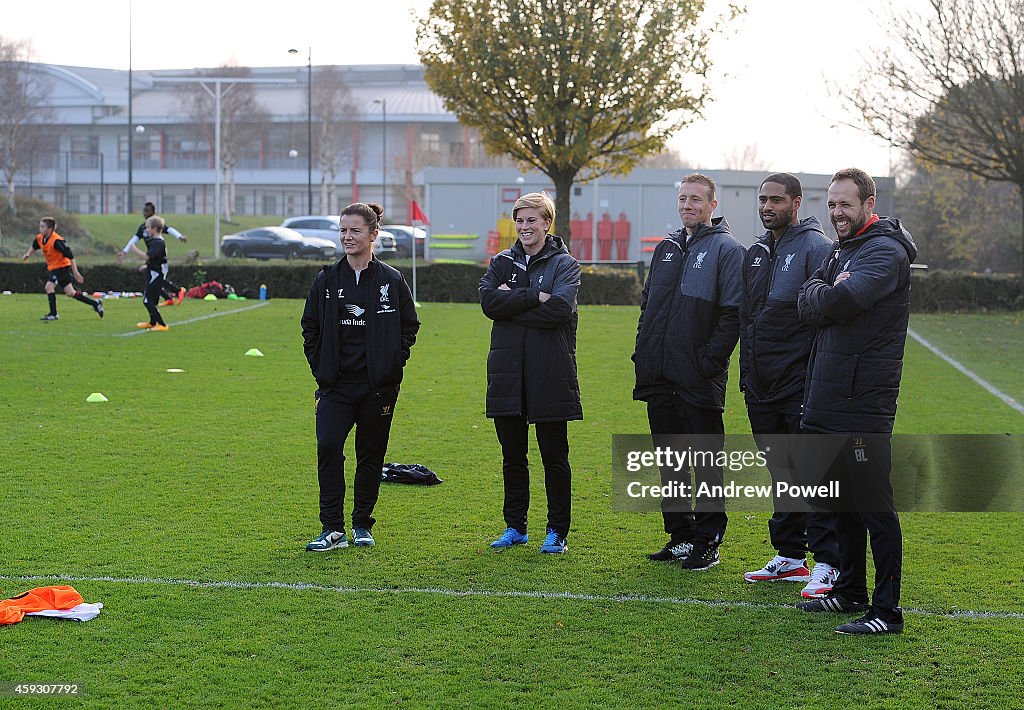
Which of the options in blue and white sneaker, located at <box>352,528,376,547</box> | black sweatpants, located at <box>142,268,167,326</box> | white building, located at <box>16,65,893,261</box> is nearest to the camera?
blue and white sneaker, located at <box>352,528,376,547</box>

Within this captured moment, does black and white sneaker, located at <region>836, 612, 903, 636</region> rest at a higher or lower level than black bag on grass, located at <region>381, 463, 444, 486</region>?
higher

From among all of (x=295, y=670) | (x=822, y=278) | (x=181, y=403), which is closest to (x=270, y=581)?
(x=295, y=670)

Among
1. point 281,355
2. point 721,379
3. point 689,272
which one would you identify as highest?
point 689,272

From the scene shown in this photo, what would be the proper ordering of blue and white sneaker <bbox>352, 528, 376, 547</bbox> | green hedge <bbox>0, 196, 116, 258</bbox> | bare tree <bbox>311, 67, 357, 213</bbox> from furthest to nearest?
bare tree <bbox>311, 67, 357, 213</bbox> → green hedge <bbox>0, 196, 116, 258</bbox> → blue and white sneaker <bbox>352, 528, 376, 547</bbox>

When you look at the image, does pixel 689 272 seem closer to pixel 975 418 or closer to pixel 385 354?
pixel 385 354

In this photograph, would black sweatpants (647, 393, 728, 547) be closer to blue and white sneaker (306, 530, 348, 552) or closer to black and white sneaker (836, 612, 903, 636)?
black and white sneaker (836, 612, 903, 636)

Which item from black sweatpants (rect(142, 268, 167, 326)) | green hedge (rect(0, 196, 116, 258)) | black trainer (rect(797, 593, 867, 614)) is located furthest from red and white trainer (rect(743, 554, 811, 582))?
green hedge (rect(0, 196, 116, 258))

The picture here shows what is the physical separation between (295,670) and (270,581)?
1.40m

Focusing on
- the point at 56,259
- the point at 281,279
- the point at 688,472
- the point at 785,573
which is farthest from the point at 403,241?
the point at 785,573

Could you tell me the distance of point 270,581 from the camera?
21.4 feet

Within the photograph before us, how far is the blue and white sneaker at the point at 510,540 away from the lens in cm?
733

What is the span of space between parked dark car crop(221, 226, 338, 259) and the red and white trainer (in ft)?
143

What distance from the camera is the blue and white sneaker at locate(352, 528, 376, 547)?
7.31 m

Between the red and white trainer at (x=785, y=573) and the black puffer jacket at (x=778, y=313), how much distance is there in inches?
35.7
